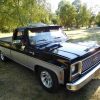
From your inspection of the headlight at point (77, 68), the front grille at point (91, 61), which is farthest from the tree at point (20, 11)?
the headlight at point (77, 68)

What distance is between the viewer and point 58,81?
14.0 ft

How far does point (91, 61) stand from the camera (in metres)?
4.73

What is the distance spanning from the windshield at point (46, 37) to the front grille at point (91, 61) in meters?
1.37

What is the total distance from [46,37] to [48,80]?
5.02 feet

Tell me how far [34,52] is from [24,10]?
28.7 feet

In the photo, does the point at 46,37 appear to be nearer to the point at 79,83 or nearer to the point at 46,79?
the point at 46,79

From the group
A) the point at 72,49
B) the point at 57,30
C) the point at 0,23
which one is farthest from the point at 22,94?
the point at 0,23

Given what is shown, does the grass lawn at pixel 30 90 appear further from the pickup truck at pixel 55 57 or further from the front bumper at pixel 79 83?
the front bumper at pixel 79 83

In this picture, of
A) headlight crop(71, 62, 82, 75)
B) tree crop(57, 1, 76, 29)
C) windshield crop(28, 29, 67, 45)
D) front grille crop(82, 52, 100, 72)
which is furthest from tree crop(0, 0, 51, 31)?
tree crop(57, 1, 76, 29)

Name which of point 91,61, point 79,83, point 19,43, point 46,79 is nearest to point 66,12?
point 19,43

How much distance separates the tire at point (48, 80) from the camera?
440cm

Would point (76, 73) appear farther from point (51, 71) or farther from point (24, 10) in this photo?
point (24, 10)

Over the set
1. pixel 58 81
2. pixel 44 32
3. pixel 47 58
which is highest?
pixel 44 32

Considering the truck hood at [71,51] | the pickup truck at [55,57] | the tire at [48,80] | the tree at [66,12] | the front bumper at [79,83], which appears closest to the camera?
the front bumper at [79,83]
